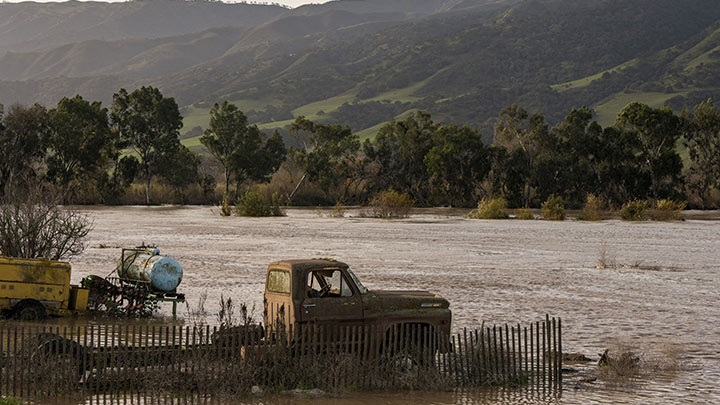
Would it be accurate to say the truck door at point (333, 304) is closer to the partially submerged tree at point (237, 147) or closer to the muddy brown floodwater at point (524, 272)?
the muddy brown floodwater at point (524, 272)

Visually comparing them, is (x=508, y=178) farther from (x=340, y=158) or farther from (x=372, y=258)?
(x=372, y=258)

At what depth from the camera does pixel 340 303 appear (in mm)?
11711

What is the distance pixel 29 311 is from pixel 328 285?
7.18 meters

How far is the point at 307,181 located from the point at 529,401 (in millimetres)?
72580

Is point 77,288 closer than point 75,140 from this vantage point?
Yes

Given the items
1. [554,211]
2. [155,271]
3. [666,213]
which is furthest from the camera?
[554,211]

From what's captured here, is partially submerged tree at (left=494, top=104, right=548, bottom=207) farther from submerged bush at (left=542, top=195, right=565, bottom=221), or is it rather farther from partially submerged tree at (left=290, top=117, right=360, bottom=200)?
partially submerged tree at (left=290, top=117, right=360, bottom=200)

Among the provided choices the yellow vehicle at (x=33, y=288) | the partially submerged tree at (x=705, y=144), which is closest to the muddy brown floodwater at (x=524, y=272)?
the yellow vehicle at (x=33, y=288)

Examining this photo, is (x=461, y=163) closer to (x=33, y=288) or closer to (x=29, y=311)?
(x=33, y=288)

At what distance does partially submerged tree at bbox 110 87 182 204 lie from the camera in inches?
3157

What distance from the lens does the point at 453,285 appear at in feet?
76.3

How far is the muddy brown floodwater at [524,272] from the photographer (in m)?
13.4

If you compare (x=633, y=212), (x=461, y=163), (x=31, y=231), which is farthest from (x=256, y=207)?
(x=31, y=231)

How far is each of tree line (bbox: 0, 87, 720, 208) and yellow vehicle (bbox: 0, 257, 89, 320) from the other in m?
52.7
